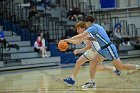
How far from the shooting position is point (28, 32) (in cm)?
2011

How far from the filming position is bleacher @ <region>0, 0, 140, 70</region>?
17.7 metres

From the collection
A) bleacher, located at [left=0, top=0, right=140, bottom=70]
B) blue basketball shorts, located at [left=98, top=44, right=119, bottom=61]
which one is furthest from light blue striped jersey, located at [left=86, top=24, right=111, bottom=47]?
bleacher, located at [left=0, top=0, right=140, bottom=70]

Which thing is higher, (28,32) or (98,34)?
(98,34)

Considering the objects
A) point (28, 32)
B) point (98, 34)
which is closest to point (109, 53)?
point (98, 34)

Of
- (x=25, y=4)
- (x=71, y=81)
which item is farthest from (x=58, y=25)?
(x=71, y=81)

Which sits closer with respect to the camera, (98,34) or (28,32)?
(98,34)

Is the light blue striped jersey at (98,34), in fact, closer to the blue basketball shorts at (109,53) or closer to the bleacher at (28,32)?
the blue basketball shorts at (109,53)

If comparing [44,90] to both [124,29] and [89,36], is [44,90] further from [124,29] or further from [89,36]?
[124,29]

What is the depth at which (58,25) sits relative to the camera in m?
22.4

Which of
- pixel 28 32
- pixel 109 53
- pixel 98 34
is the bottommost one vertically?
pixel 28 32

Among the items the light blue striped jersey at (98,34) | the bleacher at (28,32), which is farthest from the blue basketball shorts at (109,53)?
the bleacher at (28,32)

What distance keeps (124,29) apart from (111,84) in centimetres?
1493

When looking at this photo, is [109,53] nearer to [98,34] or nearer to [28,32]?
[98,34]

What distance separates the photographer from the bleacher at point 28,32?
697 inches
